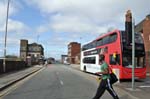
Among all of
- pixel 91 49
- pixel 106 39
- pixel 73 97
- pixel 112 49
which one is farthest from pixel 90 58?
pixel 73 97

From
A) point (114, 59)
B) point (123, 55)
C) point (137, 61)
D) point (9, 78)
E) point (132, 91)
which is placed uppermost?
point (123, 55)

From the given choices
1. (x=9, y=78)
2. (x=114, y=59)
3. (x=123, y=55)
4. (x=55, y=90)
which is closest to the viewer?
(x=55, y=90)

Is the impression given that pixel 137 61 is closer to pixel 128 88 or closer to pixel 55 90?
pixel 128 88

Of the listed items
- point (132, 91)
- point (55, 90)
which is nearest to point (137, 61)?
point (132, 91)

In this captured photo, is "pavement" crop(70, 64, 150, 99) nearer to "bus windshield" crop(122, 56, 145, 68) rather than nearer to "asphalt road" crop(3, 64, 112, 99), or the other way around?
"asphalt road" crop(3, 64, 112, 99)

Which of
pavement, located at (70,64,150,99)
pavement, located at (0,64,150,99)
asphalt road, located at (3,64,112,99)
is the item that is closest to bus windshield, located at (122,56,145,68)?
pavement, located at (0,64,150,99)

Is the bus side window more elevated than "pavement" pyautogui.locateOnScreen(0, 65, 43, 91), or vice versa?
the bus side window

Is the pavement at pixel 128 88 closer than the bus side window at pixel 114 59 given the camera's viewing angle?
Yes

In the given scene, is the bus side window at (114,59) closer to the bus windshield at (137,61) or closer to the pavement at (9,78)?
the bus windshield at (137,61)

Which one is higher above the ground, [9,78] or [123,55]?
[123,55]

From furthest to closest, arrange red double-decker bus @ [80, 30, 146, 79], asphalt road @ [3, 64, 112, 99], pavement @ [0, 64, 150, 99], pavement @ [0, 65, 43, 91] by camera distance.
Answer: red double-decker bus @ [80, 30, 146, 79], pavement @ [0, 65, 43, 91], pavement @ [0, 64, 150, 99], asphalt road @ [3, 64, 112, 99]

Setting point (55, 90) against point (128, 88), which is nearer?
point (55, 90)

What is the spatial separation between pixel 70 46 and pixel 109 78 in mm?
176815

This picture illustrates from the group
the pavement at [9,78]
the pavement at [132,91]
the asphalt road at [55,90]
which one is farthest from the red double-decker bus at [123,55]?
the pavement at [9,78]
